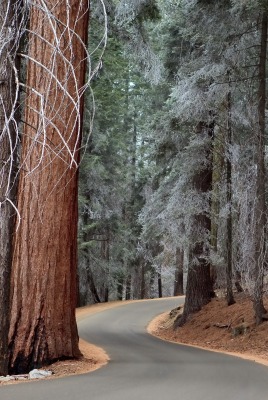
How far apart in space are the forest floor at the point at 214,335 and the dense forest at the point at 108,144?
1.25ft

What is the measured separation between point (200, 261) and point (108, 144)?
1051 cm

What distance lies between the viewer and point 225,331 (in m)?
13.6

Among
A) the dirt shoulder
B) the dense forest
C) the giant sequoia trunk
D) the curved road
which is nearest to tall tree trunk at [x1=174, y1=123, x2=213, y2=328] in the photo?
the dense forest

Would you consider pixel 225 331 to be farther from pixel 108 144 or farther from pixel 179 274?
pixel 179 274

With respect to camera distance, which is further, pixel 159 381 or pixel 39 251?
pixel 39 251

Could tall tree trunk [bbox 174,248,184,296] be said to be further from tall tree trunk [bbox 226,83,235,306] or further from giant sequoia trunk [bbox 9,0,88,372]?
giant sequoia trunk [bbox 9,0,88,372]

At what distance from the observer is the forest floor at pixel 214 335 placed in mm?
7746

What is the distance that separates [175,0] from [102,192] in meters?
9.71

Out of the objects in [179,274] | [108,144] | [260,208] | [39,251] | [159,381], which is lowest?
[159,381]

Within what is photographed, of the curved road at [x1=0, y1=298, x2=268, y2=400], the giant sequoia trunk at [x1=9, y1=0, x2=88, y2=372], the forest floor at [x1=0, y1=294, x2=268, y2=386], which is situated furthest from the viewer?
the forest floor at [x1=0, y1=294, x2=268, y2=386]

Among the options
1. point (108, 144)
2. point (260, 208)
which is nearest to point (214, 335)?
point (260, 208)

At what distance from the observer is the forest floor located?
7.75m

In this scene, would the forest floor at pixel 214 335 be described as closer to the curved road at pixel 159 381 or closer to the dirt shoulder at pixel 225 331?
the dirt shoulder at pixel 225 331

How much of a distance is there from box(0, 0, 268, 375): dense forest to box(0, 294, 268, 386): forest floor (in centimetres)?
38
